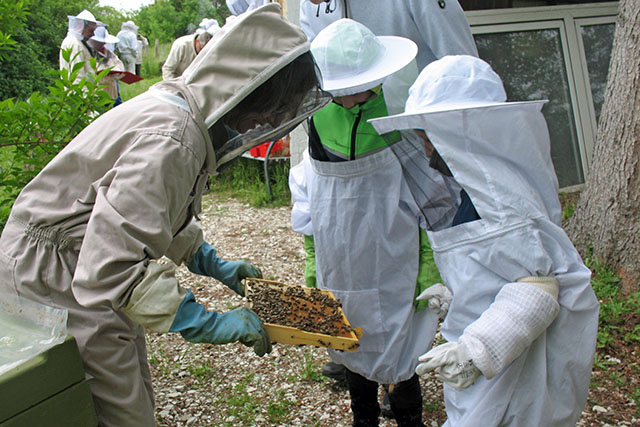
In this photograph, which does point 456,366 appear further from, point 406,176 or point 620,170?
point 620,170

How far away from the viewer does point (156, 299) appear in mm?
1568

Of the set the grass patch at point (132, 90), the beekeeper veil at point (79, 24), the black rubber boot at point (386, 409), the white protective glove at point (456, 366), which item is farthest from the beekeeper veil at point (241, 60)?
the grass patch at point (132, 90)

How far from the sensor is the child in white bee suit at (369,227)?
223cm

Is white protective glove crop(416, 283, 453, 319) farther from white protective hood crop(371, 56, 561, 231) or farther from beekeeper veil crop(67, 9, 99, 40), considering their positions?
beekeeper veil crop(67, 9, 99, 40)

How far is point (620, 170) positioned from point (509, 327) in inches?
98.2

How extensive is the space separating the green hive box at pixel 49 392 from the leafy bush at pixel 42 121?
1162 mm

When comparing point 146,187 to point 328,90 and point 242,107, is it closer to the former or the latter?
point 242,107

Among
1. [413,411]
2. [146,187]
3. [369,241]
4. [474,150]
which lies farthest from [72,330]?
[413,411]

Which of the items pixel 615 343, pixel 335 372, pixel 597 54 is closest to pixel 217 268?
pixel 335 372

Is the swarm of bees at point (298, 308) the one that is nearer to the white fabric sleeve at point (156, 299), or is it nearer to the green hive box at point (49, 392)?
the white fabric sleeve at point (156, 299)

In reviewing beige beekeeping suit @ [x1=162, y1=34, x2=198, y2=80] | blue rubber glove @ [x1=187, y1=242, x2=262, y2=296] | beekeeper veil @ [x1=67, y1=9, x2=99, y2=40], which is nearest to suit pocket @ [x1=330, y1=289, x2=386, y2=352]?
blue rubber glove @ [x1=187, y1=242, x2=262, y2=296]

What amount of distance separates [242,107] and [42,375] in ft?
3.24

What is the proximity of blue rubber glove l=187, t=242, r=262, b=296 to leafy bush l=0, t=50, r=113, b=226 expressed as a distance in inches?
32.8

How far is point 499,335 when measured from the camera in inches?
58.1
